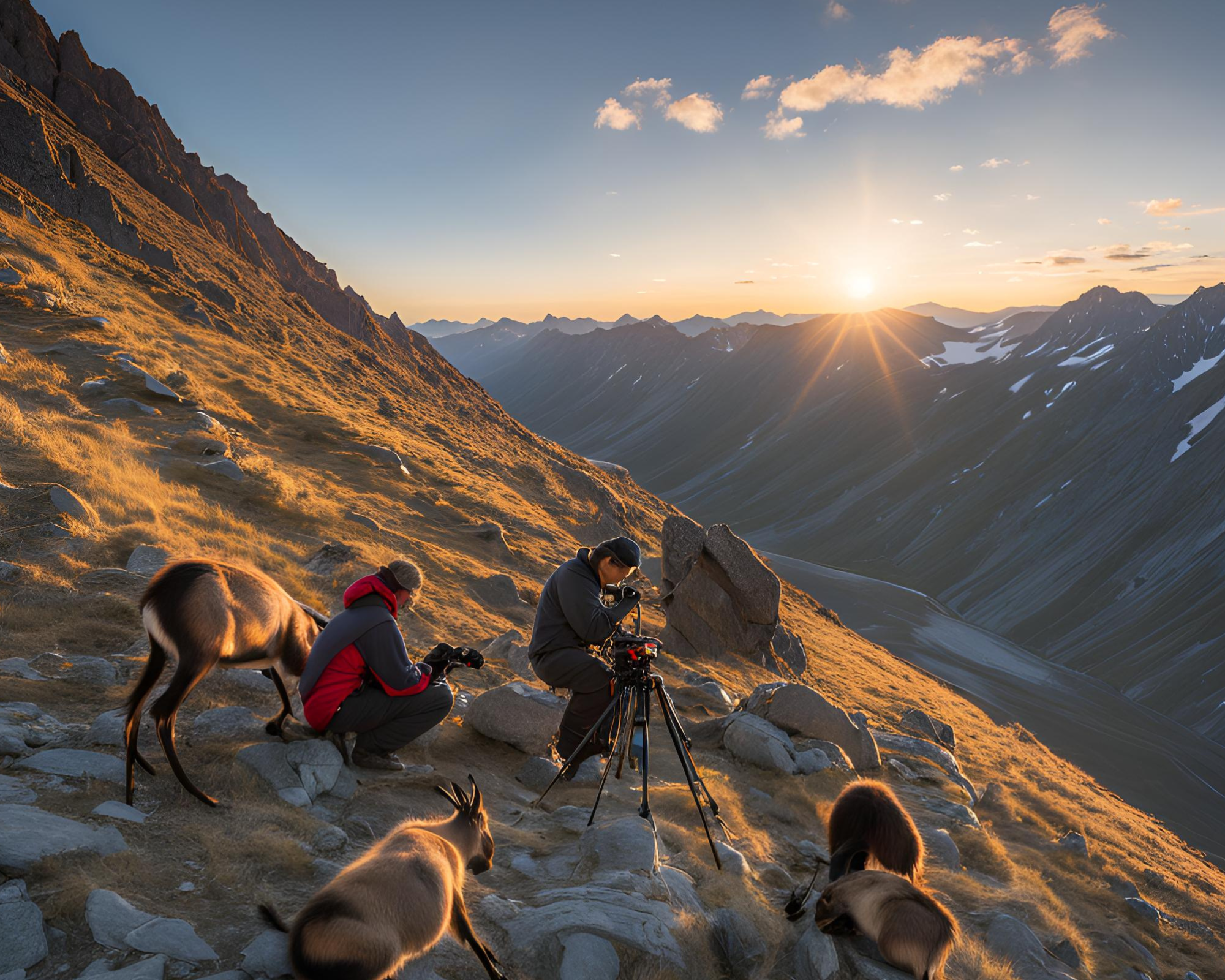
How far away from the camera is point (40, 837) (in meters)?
3.85

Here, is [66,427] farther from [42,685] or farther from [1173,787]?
[1173,787]

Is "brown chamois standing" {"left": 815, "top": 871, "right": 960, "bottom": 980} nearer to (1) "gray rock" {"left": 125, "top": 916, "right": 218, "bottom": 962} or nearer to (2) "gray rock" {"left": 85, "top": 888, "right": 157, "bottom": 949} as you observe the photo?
(1) "gray rock" {"left": 125, "top": 916, "right": 218, "bottom": 962}

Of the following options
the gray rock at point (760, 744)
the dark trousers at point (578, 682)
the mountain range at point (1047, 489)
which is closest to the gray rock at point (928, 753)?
the gray rock at point (760, 744)

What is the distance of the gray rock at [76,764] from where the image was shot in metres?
4.73

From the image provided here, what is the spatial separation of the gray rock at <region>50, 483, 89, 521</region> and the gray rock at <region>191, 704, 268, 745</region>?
524cm

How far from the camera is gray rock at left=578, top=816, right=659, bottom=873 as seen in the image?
5.26 metres

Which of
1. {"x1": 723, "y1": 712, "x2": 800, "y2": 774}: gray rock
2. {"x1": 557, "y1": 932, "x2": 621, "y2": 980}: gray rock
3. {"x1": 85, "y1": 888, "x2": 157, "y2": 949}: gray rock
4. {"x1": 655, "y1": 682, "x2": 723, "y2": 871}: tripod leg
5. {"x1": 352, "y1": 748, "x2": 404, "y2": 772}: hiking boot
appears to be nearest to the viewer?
{"x1": 85, "y1": 888, "x2": 157, "y2": 949}: gray rock

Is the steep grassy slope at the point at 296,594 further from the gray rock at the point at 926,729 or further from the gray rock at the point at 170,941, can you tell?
the gray rock at the point at 926,729

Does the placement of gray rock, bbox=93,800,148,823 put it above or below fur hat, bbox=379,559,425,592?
below

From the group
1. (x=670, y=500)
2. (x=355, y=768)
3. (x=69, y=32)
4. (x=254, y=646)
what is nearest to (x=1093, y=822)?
(x=355, y=768)

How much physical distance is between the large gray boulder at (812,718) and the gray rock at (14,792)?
10.5 m

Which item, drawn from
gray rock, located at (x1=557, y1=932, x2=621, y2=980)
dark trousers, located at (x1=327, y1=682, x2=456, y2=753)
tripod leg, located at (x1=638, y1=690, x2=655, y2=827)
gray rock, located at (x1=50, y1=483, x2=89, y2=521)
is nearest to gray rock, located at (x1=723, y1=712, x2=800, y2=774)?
tripod leg, located at (x1=638, y1=690, x2=655, y2=827)

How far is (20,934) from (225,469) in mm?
13414

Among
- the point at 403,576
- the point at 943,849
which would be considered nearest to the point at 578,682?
the point at 403,576
